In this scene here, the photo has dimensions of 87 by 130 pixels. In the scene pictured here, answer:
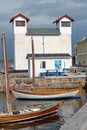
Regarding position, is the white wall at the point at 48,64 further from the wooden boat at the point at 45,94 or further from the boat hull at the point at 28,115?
the boat hull at the point at 28,115

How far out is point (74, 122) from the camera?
575 inches

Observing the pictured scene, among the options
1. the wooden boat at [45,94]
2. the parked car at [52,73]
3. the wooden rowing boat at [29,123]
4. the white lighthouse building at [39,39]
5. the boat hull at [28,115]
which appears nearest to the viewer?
the wooden rowing boat at [29,123]

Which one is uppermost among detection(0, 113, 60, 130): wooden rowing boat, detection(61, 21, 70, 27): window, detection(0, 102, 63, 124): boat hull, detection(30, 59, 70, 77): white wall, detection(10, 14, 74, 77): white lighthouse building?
detection(61, 21, 70, 27): window

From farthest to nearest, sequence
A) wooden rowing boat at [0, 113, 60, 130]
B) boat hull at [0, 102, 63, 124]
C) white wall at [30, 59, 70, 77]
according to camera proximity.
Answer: white wall at [30, 59, 70, 77]
boat hull at [0, 102, 63, 124]
wooden rowing boat at [0, 113, 60, 130]

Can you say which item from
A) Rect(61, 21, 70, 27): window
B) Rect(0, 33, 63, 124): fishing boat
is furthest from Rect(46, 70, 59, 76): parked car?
Rect(0, 33, 63, 124): fishing boat

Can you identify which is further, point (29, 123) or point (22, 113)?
point (29, 123)

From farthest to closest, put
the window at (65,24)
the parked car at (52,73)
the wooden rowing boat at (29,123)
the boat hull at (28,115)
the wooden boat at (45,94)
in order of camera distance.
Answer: the window at (65,24)
the parked car at (52,73)
the wooden boat at (45,94)
the boat hull at (28,115)
the wooden rowing boat at (29,123)

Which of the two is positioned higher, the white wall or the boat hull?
the white wall

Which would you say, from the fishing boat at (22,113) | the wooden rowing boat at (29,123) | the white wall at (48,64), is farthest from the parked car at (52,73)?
the wooden rowing boat at (29,123)

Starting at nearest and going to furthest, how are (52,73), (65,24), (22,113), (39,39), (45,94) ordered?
(22,113)
(45,94)
(52,73)
(39,39)
(65,24)

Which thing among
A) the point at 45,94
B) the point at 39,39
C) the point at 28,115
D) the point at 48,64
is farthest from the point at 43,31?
the point at 28,115

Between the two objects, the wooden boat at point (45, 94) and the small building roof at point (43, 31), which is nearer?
the wooden boat at point (45, 94)

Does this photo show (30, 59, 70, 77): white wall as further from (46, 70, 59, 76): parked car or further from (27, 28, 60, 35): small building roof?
(27, 28, 60, 35): small building roof

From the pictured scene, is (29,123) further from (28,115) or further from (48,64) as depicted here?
(48,64)
